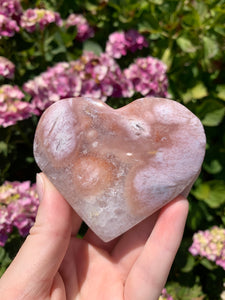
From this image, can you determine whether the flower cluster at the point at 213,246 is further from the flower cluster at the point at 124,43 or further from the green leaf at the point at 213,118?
the flower cluster at the point at 124,43

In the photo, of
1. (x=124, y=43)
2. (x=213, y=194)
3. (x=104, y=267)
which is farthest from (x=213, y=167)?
(x=104, y=267)

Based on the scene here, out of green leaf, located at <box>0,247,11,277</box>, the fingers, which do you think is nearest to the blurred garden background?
green leaf, located at <box>0,247,11,277</box>

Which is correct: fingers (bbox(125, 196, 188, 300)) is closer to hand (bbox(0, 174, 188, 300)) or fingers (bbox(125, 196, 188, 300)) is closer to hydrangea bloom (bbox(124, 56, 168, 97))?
hand (bbox(0, 174, 188, 300))

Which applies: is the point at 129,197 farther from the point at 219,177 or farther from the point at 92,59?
the point at 219,177

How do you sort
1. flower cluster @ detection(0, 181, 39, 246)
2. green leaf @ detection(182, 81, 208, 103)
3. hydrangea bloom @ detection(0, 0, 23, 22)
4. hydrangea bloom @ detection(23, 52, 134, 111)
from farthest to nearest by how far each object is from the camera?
green leaf @ detection(182, 81, 208, 103)
hydrangea bloom @ detection(0, 0, 23, 22)
hydrangea bloom @ detection(23, 52, 134, 111)
flower cluster @ detection(0, 181, 39, 246)

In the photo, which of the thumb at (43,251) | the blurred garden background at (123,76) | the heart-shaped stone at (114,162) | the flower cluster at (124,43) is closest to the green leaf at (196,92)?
the blurred garden background at (123,76)

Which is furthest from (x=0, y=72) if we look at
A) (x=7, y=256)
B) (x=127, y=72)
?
(x=7, y=256)
